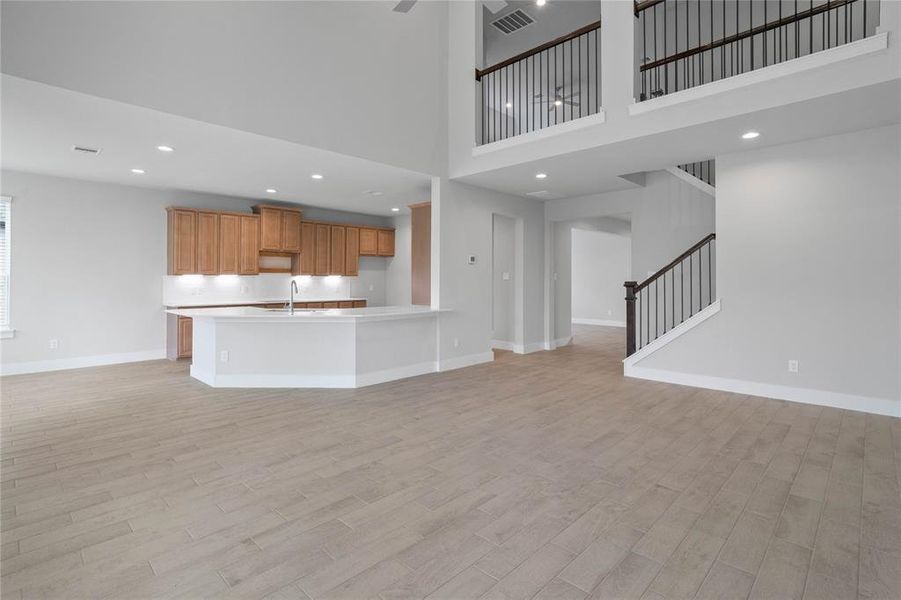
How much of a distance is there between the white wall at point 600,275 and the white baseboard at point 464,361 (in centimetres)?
690

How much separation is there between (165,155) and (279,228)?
9.47 ft

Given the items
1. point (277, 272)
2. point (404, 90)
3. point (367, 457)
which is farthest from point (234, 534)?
point (277, 272)

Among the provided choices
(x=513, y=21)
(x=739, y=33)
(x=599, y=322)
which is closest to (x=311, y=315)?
(x=513, y=21)

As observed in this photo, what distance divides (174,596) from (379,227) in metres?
8.53

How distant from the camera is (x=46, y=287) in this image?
614cm

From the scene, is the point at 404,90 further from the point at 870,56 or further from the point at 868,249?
the point at 868,249

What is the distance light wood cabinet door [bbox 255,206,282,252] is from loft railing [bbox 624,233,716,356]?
5.92 metres

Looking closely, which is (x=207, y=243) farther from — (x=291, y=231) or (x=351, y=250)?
(x=351, y=250)

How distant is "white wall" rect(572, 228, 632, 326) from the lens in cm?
1252

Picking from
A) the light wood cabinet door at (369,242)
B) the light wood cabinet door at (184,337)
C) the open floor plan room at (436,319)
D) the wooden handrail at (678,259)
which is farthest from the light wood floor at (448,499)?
the light wood cabinet door at (369,242)

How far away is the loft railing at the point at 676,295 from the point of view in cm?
610

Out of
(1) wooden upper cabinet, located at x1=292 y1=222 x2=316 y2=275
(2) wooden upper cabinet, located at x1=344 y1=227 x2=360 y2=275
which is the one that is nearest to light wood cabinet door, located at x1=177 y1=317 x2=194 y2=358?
(1) wooden upper cabinet, located at x1=292 y1=222 x2=316 y2=275

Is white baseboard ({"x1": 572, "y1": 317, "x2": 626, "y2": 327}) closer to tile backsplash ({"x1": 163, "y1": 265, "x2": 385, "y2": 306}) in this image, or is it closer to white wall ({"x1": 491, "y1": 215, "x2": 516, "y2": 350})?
white wall ({"x1": 491, "y1": 215, "x2": 516, "y2": 350})

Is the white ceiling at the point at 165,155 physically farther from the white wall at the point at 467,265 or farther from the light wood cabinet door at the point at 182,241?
the white wall at the point at 467,265
